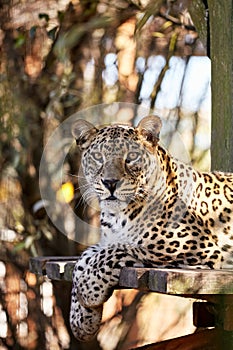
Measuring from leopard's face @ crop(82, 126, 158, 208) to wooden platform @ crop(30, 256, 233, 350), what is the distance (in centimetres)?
22

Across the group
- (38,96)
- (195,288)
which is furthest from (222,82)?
(38,96)

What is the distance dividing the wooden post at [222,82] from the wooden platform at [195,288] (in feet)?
2.41

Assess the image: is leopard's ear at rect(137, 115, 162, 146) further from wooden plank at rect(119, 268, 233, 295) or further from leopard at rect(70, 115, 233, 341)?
wooden plank at rect(119, 268, 233, 295)

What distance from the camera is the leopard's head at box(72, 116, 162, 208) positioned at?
7.80ft

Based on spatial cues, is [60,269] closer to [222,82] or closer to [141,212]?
[141,212]

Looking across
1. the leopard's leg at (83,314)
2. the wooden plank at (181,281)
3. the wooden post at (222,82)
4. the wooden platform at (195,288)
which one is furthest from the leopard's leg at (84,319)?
the wooden post at (222,82)

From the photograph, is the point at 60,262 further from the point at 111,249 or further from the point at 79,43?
the point at 79,43

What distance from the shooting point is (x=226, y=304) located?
2.52 metres

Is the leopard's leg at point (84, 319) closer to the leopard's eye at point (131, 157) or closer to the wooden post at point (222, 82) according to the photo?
the leopard's eye at point (131, 157)

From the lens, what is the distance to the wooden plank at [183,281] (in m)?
2.12

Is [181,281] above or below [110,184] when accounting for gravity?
below

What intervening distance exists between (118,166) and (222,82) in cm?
116

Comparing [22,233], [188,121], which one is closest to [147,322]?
[22,233]

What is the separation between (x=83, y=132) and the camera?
8.36 feet
